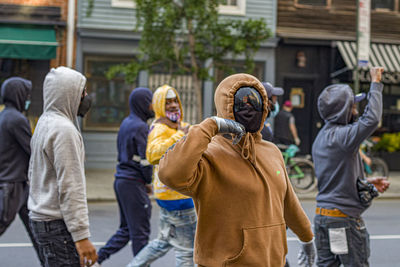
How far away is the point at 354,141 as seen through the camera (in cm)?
423

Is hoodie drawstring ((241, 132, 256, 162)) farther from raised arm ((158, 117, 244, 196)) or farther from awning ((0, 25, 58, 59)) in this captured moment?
awning ((0, 25, 58, 59))

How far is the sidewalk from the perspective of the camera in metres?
11.2

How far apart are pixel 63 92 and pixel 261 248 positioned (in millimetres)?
1627

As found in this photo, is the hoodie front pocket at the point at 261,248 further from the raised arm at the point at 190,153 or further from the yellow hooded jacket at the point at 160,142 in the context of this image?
the yellow hooded jacket at the point at 160,142

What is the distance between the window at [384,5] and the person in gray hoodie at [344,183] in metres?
14.3

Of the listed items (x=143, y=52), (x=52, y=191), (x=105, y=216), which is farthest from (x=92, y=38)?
(x=52, y=191)

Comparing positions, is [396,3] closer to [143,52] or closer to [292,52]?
[292,52]

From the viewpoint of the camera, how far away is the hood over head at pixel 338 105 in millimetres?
4445

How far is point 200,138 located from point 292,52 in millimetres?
14795

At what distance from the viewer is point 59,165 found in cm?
325

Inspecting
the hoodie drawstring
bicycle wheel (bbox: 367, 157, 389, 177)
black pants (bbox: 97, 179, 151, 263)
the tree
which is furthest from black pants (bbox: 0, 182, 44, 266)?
bicycle wheel (bbox: 367, 157, 389, 177)

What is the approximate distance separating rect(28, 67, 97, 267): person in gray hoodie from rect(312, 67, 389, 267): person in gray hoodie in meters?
1.95

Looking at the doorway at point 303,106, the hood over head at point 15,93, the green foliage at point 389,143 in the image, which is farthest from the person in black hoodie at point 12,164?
the green foliage at point 389,143

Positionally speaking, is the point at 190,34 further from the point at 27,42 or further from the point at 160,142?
the point at 160,142
